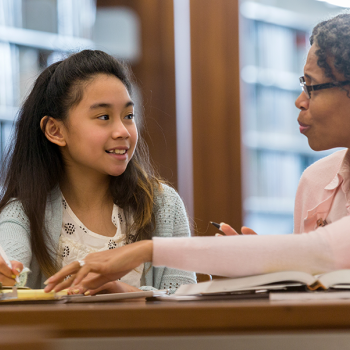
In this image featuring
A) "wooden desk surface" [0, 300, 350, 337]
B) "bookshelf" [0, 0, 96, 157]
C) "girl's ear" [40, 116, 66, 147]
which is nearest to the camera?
"wooden desk surface" [0, 300, 350, 337]

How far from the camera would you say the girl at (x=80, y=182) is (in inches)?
56.3

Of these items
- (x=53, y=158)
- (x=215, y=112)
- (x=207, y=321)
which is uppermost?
(x=215, y=112)

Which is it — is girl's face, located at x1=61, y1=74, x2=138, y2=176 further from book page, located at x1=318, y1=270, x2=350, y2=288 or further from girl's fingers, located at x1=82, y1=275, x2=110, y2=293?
book page, located at x1=318, y1=270, x2=350, y2=288

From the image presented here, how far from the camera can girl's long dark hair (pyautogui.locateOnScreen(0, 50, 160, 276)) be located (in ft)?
4.93

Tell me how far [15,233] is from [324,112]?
95cm

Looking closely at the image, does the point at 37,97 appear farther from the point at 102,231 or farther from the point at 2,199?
the point at 102,231

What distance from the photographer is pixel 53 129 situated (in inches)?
62.4

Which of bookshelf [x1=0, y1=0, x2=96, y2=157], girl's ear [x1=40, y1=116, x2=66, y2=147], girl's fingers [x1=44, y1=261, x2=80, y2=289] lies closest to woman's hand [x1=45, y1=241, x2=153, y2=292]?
girl's fingers [x1=44, y1=261, x2=80, y2=289]

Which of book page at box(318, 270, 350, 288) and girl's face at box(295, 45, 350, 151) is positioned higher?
girl's face at box(295, 45, 350, 151)

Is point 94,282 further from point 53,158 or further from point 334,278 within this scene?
point 53,158

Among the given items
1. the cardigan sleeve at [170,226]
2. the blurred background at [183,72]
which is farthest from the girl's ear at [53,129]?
the blurred background at [183,72]

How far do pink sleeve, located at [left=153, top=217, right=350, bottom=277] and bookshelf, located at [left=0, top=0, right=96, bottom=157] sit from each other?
1998 millimetres

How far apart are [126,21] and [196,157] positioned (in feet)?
2.95

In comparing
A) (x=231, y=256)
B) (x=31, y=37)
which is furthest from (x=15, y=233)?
(x=31, y=37)
